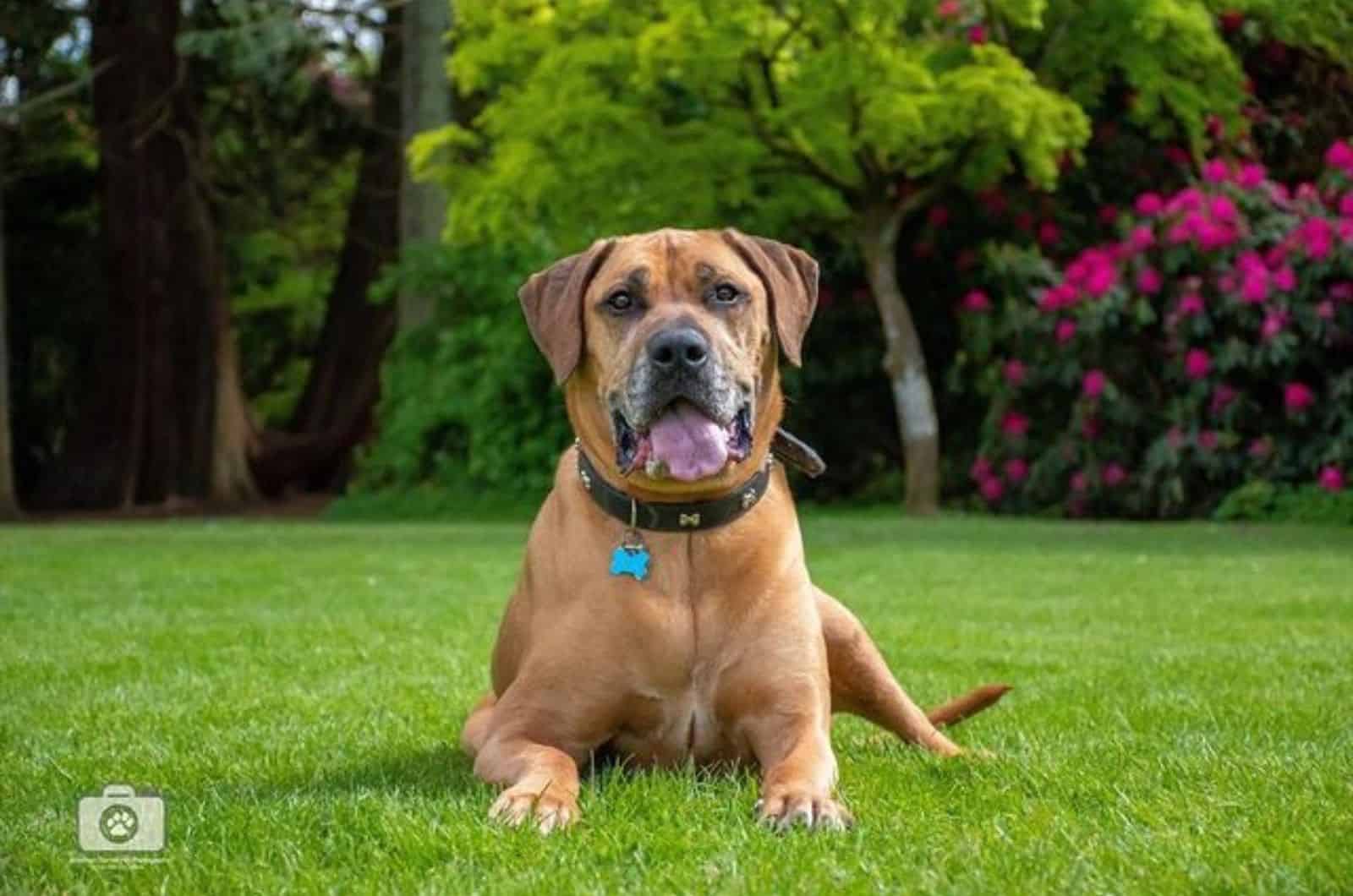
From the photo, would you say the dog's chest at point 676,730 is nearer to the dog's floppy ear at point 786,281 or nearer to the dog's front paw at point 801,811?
the dog's front paw at point 801,811

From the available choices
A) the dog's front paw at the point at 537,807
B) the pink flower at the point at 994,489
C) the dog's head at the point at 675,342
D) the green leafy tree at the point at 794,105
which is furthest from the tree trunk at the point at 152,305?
the dog's front paw at the point at 537,807

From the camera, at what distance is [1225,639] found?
24.4 feet

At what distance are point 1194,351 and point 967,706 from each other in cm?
1059

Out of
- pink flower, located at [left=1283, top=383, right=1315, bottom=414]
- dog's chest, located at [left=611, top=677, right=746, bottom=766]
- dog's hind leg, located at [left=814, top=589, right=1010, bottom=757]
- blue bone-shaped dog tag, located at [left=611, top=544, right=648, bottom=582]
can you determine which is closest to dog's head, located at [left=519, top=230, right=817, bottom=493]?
blue bone-shaped dog tag, located at [left=611, top=544, right=648, bottom=582]

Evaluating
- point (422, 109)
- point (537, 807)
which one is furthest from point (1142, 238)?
point (537, 807)

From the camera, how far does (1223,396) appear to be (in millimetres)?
14945

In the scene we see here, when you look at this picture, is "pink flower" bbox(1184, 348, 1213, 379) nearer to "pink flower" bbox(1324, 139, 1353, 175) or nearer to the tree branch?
"pink flower" bbox(1324, 139, 1353, 175)

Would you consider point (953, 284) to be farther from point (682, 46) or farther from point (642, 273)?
point (642, 273)

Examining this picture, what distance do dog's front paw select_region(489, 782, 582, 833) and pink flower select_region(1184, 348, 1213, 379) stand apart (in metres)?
11.9

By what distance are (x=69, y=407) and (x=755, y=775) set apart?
2254 cm

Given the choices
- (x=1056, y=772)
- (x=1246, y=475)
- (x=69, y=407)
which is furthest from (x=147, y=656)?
(x=69, y=407)

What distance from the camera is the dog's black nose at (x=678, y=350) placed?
4133mm

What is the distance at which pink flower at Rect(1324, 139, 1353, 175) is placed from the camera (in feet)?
50.0

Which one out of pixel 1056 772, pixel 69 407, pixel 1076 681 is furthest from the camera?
pixel 69 407
